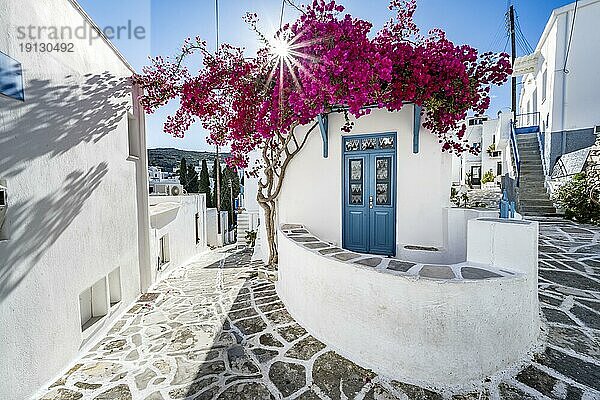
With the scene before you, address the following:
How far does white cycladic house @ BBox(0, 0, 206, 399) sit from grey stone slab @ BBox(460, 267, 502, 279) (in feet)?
17.3

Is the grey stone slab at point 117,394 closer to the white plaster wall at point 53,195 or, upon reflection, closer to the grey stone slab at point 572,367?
the white plaster wall at point 53,195

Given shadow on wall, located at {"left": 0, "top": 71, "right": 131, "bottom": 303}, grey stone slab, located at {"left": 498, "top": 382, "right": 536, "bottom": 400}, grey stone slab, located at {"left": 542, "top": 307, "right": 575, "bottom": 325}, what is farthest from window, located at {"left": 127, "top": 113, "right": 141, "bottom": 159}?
grey stone slab, located at {"left": 542, "top": 307, "right": 575, "bottom": 325}

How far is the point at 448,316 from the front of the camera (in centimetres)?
364

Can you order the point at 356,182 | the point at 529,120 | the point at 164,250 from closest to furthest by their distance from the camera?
1. the point at 356,182
2. the point at 164,250
3. the point at 529,120

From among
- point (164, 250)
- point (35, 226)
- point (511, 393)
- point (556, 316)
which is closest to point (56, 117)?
point (35, 226)

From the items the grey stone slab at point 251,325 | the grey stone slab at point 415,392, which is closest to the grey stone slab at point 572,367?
the grey stone slab at point 415,392

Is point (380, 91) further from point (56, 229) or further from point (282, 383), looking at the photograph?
point (56, 229)

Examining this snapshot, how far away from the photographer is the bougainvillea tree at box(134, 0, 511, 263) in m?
4.91

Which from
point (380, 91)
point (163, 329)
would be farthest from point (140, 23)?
point (163, 329)

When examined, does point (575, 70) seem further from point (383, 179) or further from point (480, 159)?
point (480, 159)

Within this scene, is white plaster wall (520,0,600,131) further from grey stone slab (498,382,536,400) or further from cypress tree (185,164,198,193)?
cypress tree (185,164,198,193)

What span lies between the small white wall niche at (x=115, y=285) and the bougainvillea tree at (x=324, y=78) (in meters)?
3.33

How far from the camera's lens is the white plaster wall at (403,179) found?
661 centimetres

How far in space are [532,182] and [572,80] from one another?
16.8 feet
